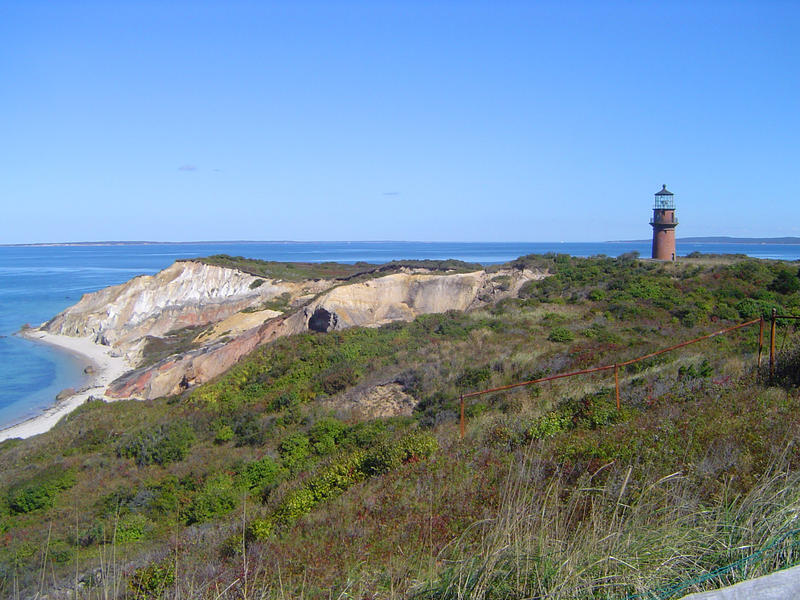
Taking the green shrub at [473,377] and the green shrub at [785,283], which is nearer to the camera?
the green shrub at [473,377]

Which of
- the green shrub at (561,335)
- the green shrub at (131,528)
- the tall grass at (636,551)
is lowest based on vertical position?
the green shrub at (131,528)

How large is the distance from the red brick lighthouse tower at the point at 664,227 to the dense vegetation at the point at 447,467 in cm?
579

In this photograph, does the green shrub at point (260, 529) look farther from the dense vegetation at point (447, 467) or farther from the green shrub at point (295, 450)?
the green shrub at point (295, 450)

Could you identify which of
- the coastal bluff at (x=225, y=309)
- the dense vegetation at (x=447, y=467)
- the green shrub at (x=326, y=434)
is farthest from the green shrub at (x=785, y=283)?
the green shrub at (x=326, y=434)

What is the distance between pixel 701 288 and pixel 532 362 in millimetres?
11102

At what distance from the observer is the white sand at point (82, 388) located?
25594mm

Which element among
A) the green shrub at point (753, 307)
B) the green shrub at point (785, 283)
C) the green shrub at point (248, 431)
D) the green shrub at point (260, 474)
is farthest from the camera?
the green shrub at point (785, 283)

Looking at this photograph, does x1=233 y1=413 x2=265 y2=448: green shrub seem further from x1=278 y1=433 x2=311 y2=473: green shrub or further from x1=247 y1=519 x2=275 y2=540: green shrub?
x1=247 y1=519 x2=275 y2=540: green shrub

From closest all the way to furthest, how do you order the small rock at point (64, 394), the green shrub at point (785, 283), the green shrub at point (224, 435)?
the green shrub at point (224, 435) → the green shrub at point (785, 283) → the small rock at point (64, 394)

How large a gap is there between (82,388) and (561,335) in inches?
1076

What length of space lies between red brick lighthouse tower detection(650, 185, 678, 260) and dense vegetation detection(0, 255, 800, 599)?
19.0 ft

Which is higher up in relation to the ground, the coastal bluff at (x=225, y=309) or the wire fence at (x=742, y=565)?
the wire fence at (x=742, y=565)

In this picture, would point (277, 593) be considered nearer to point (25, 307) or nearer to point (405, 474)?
point (405, 474)

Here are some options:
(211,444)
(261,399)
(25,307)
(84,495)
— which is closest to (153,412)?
(261,399)
